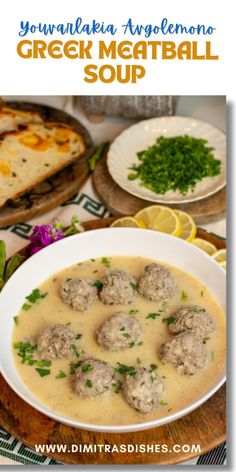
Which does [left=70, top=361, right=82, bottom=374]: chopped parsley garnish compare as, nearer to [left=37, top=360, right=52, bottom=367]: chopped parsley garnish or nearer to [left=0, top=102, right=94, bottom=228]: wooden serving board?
[left=37, top=360, right=52, bottom=367]: chopped parsley garnish

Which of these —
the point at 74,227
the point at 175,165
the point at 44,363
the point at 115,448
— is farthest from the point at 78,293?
the point at 175,165

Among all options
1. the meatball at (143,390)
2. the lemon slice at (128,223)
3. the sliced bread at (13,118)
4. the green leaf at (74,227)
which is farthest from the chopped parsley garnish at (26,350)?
the sliced bread at (13,118)

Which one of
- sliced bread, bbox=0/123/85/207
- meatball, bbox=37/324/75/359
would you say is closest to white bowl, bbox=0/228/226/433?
meatball, bbox=37/324/75/359

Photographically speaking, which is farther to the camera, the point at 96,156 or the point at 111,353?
the point at 96,156

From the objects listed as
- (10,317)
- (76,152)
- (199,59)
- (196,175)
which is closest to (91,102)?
(76,152)

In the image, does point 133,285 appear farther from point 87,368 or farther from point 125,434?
point 125,434

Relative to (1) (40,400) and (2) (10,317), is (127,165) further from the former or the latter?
(1) (40,400)
